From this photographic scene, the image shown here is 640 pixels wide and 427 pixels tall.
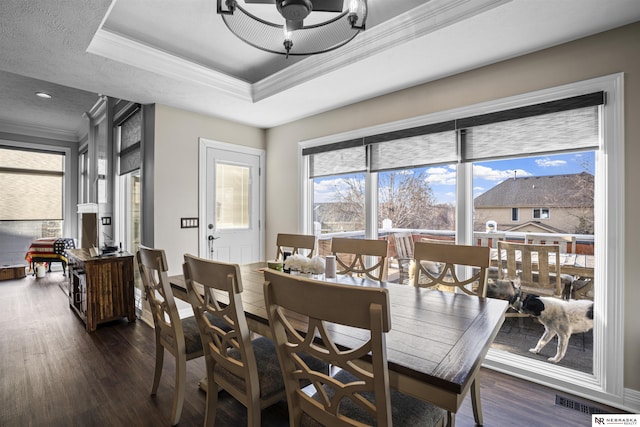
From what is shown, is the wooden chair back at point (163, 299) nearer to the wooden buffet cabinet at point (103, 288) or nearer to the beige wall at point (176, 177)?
the beige wall at point (176, 177)

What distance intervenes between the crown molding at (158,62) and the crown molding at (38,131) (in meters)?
5.35

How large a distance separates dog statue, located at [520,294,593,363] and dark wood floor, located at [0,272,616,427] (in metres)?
0.36

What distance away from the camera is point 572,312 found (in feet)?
7.59

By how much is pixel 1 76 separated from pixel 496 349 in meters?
6.20

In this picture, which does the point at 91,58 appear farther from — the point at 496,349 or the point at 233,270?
the point at 496,349

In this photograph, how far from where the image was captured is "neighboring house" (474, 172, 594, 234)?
7.39 feet

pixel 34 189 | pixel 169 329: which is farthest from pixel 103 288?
pixel 34 189

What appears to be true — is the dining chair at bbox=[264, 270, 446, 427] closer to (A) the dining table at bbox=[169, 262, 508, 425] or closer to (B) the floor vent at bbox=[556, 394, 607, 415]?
(A) the dining table at bbox=[169, 262, 508, 425]

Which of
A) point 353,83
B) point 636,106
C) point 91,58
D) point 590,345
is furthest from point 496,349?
point 91,58

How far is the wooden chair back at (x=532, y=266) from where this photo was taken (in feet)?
7.76

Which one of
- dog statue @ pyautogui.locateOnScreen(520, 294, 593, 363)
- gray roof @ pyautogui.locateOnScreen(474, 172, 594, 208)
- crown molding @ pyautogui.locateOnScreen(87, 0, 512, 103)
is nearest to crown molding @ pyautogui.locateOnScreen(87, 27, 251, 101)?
crown molding @ pyautogui.locateOnScreen(87, 0, 512, 103)

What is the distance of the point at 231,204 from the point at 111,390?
2.46 m

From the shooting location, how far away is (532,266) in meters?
2.45

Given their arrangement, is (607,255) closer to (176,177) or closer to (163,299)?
(163,299)
